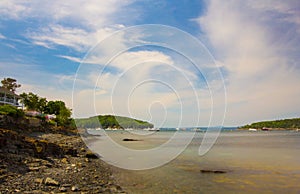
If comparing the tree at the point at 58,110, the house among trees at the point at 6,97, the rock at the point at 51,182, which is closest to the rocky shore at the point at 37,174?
the rock at the point at 51,182

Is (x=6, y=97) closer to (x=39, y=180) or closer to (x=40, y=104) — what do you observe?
(x=40, y=104)

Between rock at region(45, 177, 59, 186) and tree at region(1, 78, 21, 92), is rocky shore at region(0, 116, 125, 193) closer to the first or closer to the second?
rock at region(45, 177, 59, 186)

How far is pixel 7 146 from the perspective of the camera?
18297 millimetres

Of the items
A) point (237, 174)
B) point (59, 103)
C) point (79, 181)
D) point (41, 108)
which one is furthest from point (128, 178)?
point (59, 103)

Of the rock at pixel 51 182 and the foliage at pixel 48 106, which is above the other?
the foliage at pixel 48 106

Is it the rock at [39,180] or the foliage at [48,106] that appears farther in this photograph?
the foliage at [48,106]

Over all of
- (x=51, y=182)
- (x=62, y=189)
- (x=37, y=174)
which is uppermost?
(x=37, y=174)

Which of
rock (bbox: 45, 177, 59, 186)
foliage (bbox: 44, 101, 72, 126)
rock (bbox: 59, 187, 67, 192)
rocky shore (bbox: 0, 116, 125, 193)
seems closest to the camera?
rocky shore (bbox: 0, 116, 125, 193)

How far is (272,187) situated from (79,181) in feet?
39.1

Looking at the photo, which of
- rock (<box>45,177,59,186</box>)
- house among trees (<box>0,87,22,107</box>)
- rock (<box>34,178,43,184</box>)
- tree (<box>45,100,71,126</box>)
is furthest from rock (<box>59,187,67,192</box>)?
tree (<box>45,100,71,126</box>)

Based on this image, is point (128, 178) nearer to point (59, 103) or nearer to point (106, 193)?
point (106, 193)

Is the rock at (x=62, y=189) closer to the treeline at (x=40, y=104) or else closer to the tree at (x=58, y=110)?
the treeline at (x=40, y=104)

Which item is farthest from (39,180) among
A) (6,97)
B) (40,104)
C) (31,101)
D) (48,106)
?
(48,106)

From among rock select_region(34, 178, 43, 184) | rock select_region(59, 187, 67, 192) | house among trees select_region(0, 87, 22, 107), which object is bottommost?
rock select_region(59, 187, 67, 192)
